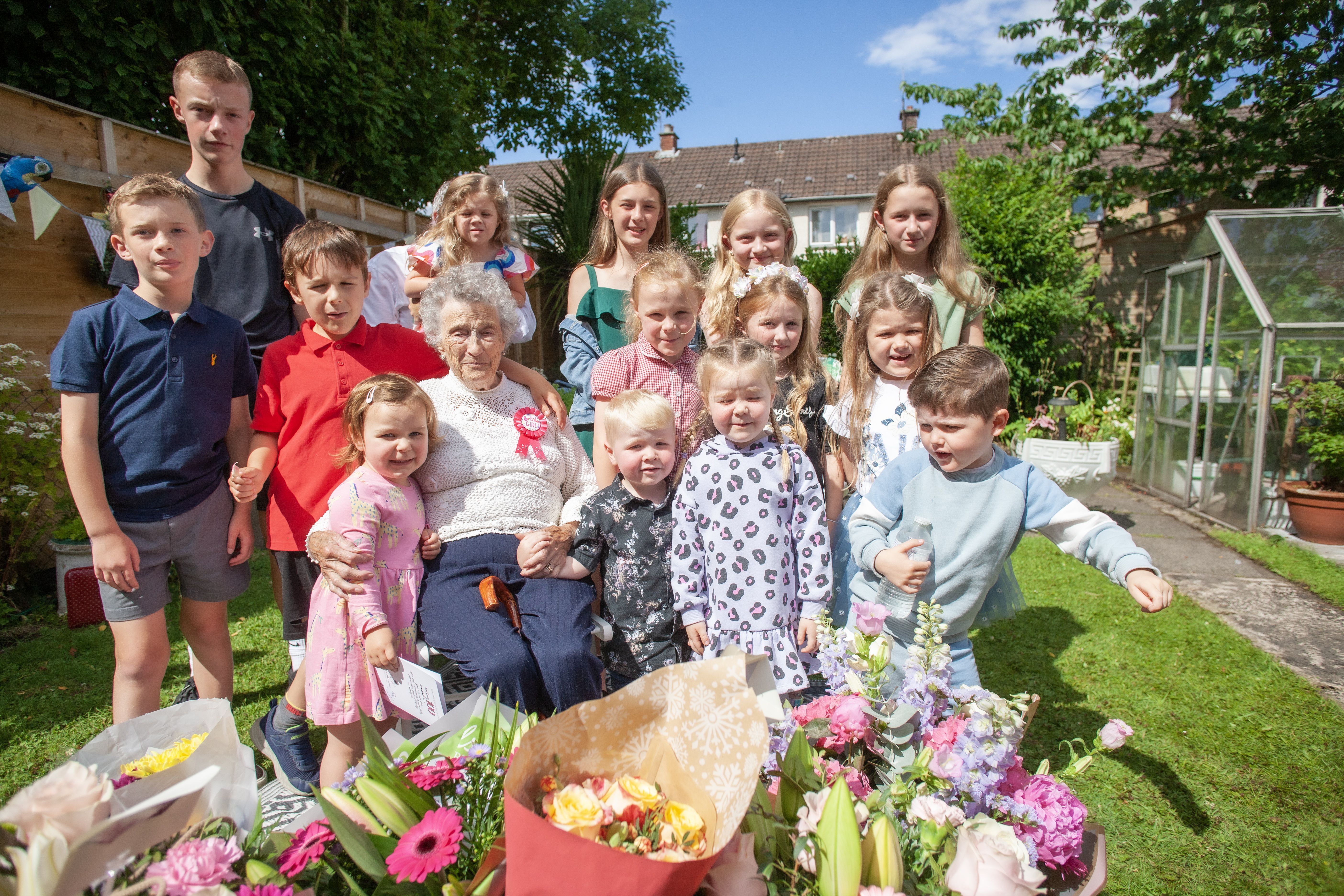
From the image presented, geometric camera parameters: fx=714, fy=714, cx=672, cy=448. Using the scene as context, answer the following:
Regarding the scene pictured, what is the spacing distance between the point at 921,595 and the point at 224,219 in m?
2.94

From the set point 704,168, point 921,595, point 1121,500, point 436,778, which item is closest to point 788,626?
point 921,595

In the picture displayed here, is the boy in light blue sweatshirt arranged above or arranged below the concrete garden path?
above

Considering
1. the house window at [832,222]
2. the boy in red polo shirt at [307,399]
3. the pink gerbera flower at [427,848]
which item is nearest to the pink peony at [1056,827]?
the pink gerbera flower at [427,848]

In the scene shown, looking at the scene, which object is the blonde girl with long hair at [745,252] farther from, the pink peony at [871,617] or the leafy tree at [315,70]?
the leafy tree at [315,70]

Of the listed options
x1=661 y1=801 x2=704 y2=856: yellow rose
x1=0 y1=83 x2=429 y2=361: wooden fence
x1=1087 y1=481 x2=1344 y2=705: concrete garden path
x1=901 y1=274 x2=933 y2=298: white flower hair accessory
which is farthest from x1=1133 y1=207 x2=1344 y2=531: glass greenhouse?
x1=0 y1=83 x2=429 y2=361: wooden fence

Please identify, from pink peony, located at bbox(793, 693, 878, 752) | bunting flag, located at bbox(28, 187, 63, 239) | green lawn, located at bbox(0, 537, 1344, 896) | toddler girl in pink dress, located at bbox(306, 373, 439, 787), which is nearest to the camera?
pink peony, located at bbox(793, 693, 878, 752)

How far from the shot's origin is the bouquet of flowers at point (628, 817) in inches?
36.7

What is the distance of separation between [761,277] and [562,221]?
695cm

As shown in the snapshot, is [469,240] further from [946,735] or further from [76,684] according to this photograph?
[76,684]

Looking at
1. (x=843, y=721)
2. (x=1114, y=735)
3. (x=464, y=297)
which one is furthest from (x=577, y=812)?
(x=464, y=297)

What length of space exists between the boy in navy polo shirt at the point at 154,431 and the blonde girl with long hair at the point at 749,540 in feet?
5.33

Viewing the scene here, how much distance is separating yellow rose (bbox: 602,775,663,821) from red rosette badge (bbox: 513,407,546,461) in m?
1.54

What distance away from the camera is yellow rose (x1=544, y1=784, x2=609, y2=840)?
3.04 feet

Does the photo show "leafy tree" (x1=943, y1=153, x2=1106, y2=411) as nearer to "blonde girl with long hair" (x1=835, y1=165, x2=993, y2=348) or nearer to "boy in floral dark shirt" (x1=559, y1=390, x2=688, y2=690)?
"blonde girl with long hair" (x1=835, y1=165, x2=993, y2=348)
